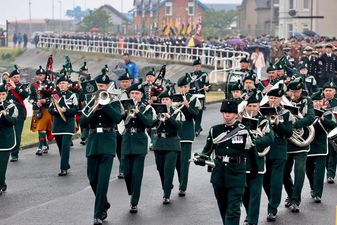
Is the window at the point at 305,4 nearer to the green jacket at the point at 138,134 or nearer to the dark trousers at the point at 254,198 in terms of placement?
the green jacket at the point at 138,134

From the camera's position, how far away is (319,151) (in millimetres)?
15977

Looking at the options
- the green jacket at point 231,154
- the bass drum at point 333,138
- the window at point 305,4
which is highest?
the window at point 305,4

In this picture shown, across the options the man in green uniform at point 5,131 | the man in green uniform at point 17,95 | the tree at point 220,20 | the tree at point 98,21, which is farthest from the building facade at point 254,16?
the man in green uniform at point 5,131

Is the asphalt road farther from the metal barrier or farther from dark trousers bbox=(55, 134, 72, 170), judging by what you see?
the metal barrier

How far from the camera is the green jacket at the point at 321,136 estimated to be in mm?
15977

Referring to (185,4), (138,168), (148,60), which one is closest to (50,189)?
(138,168)

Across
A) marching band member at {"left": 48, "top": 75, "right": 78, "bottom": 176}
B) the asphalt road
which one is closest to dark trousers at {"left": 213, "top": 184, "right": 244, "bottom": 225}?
the asphalt road

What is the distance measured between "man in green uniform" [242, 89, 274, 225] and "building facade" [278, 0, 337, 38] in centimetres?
5019

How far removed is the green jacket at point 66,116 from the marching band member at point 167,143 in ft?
10.9

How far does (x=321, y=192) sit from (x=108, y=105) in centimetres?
402

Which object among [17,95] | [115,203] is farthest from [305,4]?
[115,203]

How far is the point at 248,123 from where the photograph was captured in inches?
519

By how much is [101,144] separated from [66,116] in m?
4.77

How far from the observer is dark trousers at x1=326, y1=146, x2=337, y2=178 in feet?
58.3
